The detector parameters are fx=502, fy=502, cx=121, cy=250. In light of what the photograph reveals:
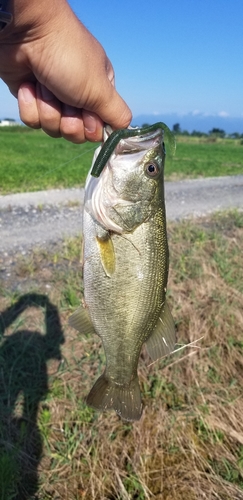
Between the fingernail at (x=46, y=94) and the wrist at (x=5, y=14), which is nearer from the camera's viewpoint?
the wrist at (x=5, y=14)

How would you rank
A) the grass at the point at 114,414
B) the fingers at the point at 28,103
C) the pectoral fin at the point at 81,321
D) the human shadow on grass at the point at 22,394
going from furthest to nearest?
the grass at the point at 114,414 < the human shadow on grass at the point at 22,394 < the fingers at the point at 28,103 < the pectoral fin at the point at 81,321

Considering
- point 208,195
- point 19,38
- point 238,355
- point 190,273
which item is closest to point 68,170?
point 208,195

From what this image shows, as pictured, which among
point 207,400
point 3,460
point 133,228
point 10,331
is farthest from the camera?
point 10,331

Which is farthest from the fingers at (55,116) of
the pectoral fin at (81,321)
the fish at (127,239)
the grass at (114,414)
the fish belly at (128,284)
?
the grass at (114,414)

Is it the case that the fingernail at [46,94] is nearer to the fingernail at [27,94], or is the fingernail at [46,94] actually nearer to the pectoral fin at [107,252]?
the fingernail at [27,94]

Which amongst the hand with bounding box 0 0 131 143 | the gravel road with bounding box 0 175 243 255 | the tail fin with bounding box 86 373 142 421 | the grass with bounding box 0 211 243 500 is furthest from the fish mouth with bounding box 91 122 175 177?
the gravel road with bounding box 0 175 243 255

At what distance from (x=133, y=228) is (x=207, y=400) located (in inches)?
108

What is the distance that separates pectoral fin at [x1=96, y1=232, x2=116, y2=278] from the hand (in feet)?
1.81

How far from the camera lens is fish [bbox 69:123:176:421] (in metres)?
2.09

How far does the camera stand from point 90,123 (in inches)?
92.2

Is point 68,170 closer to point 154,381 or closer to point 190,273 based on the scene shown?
point 190,273

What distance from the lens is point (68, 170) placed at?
58.4 ft

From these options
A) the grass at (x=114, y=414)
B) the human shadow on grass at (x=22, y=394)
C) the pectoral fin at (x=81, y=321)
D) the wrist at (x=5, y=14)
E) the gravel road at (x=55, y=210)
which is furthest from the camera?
the gravel road at (x=55, y=210)

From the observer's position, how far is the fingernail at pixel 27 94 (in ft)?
7.94
